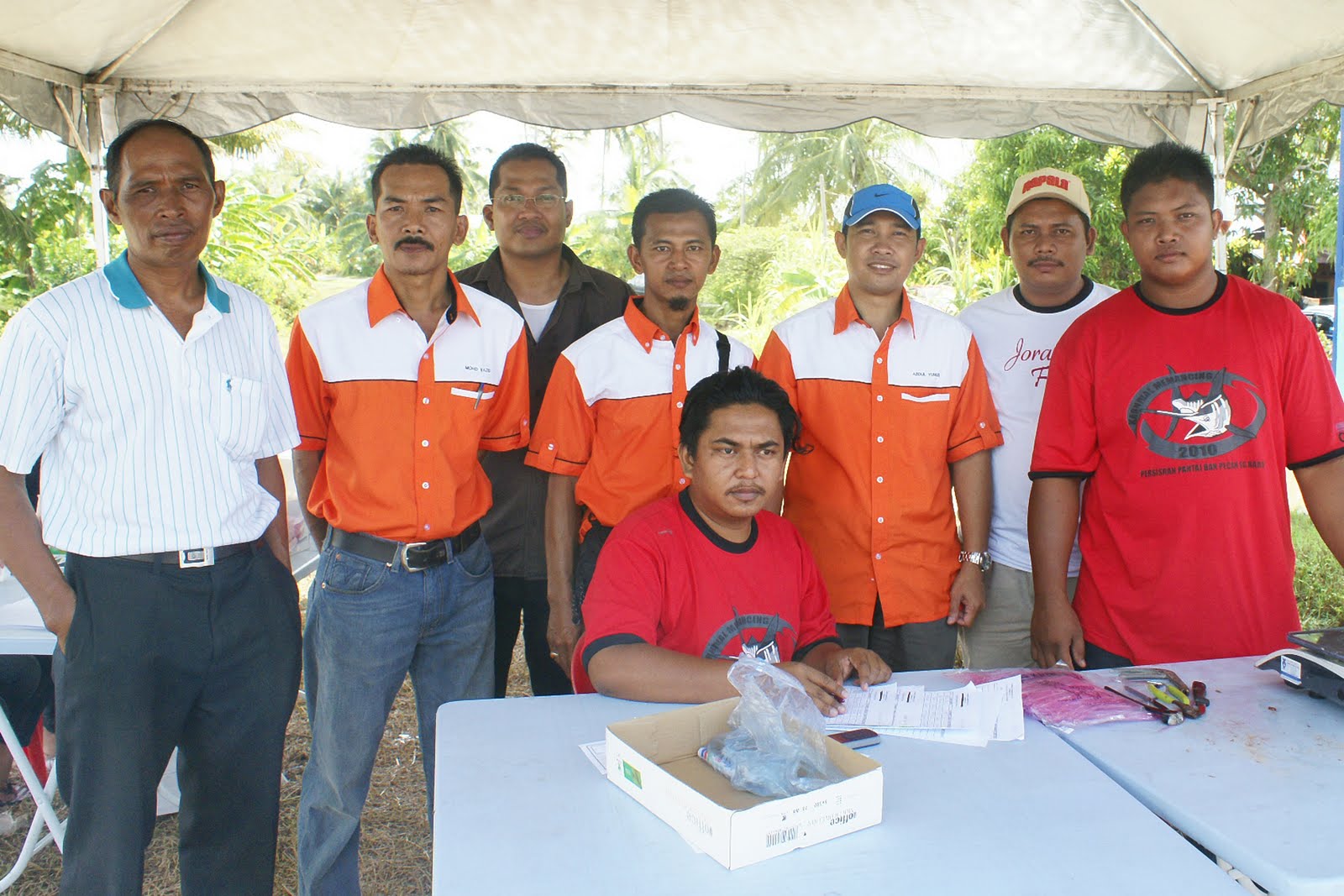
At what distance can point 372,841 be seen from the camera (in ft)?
11.2

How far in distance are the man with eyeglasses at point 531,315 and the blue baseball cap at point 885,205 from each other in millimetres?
903

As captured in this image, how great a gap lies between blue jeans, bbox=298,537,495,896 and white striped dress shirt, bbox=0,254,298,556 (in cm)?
36

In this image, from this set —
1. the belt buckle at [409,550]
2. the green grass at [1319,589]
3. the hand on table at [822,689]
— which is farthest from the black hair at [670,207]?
the green grass at [1319,589]

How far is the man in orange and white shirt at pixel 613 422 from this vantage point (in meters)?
2.85

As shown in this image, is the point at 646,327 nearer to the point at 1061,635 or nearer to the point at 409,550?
the point at 409,550

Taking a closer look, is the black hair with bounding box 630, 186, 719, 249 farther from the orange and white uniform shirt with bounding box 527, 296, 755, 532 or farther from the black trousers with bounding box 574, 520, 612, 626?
the black trousers with bounding box 574, 520, 612, 626

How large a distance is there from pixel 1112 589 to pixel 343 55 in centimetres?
363

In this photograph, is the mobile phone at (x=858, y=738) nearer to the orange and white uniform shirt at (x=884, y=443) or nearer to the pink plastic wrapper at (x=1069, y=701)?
the pink plastic wrapper at (x=1069, y=701)

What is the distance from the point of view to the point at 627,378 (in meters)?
2.87

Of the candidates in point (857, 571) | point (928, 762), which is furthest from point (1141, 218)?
point (928, 762)

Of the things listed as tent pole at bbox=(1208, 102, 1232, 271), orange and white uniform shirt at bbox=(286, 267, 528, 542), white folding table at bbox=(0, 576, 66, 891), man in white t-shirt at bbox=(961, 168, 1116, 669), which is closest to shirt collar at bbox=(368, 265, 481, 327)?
orange and white uniform shirt at bbox=(286, 267, 528, 542)

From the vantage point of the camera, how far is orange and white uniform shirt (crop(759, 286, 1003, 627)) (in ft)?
9.20

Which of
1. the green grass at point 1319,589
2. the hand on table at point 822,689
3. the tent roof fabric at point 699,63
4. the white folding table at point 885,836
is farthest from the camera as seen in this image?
the green grass at point 1319,589

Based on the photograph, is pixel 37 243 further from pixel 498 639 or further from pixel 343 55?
pixel 498 639
